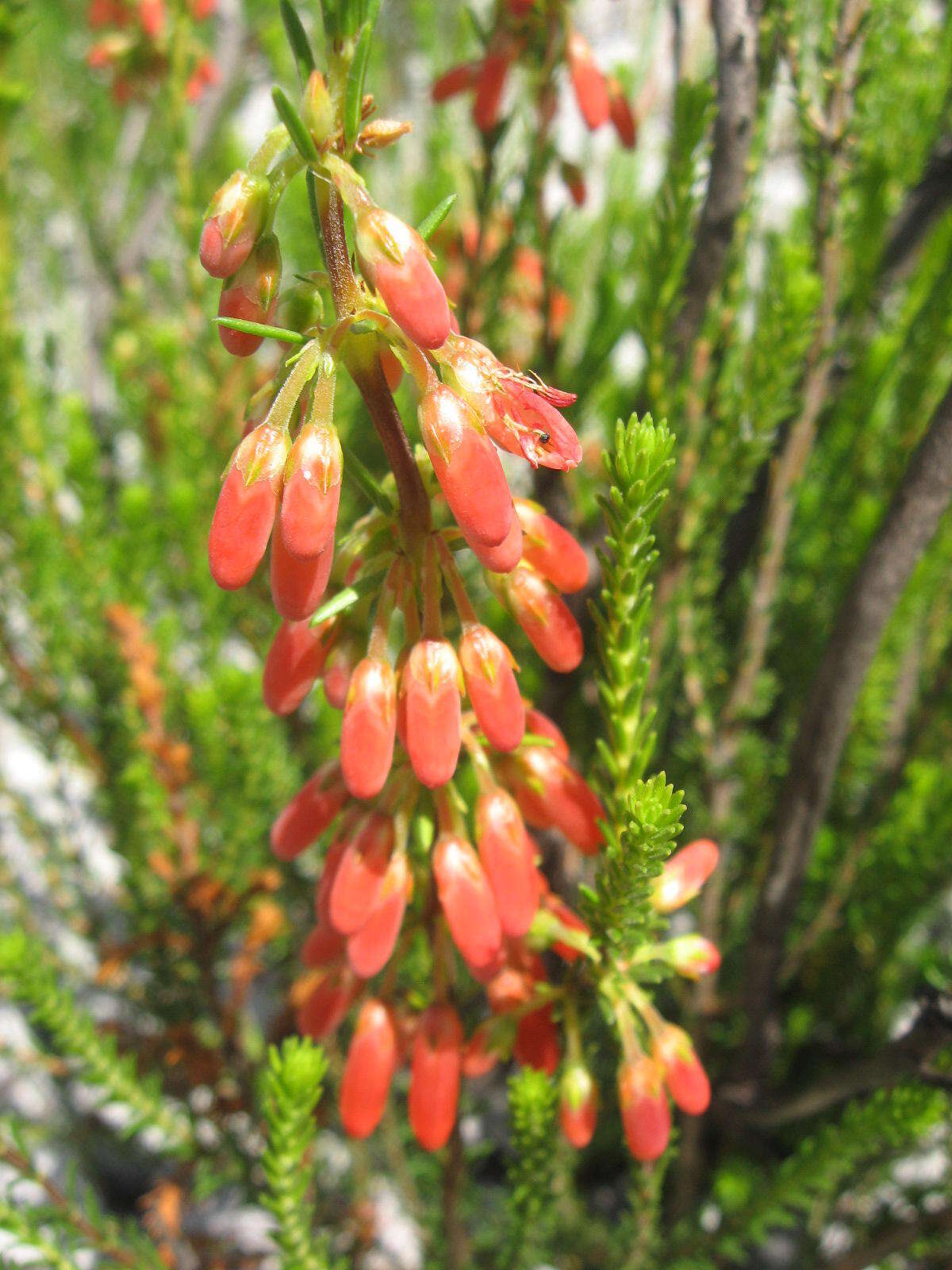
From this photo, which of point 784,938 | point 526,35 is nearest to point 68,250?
point 526,35

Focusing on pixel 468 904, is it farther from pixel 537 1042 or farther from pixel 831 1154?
pixel 831 1154

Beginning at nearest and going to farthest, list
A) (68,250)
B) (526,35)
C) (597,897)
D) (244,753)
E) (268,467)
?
(268,467), (597,897), (526,35), (244,753), (68,250)

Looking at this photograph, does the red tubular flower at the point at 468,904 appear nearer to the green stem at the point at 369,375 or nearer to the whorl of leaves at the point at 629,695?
the whorl of leaves at the point at 629,695

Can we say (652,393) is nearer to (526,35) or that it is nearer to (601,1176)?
(526,35)

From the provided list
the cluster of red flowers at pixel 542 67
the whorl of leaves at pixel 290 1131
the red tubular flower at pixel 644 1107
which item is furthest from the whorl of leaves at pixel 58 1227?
the cluster of red flowers at pixel 542 67

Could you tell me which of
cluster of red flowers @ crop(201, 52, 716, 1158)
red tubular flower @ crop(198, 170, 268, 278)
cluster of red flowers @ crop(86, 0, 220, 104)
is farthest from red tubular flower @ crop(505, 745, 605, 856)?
cluster of red flowers @ crop(86, 0, 220, 104)
